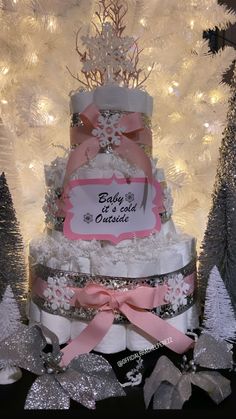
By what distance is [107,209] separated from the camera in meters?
0.97

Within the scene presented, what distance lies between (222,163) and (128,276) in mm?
442

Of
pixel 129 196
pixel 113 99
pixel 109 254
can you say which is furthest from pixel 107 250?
pixel 113 99

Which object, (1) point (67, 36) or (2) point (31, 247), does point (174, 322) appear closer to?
(2) point (31, 247)

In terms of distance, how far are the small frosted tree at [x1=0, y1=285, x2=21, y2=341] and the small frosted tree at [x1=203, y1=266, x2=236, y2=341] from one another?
16.8 inches

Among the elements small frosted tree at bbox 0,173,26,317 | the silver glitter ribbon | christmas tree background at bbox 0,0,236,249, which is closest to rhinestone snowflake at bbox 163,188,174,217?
the silver glitter ribbon

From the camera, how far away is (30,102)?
4.29 ft

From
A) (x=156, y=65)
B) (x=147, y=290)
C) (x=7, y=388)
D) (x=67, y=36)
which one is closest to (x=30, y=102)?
(x=67, y=36)

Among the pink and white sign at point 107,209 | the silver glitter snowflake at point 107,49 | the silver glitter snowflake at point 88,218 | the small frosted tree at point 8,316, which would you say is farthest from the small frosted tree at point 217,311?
the silver glitter snowflake at point 107,49

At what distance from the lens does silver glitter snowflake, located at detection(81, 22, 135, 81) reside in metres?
A: 1.00

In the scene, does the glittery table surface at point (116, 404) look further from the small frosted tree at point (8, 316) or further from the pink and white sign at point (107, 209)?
the pink and white sign at point (107, 209)

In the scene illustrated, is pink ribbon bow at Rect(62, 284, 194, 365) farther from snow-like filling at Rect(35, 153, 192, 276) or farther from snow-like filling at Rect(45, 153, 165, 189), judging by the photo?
snow-like filling at Rect(45, 153, 165, 189)

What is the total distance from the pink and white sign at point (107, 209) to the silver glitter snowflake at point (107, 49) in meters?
0.29

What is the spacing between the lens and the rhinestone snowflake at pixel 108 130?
0.96 metres

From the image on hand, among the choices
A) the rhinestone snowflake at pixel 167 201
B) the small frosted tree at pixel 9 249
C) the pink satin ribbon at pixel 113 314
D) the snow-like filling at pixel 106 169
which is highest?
the snow-like filling at pixel 106 169
